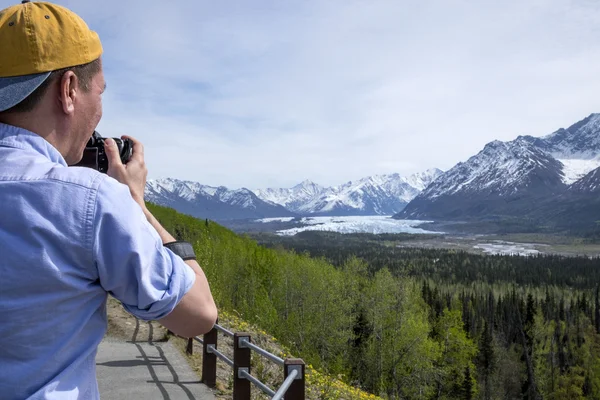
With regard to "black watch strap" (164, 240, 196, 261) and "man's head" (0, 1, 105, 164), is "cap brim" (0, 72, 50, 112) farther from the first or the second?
"black watch strap" (164, 240, 196, 261)

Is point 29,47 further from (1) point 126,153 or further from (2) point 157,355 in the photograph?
(2) point 157,355

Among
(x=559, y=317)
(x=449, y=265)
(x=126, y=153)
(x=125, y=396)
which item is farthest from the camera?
(x=449, y=265)

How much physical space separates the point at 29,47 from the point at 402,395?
154 feet

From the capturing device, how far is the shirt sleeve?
1216 millimetres

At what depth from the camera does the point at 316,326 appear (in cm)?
3794

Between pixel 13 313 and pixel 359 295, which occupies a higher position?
pixel 13 313

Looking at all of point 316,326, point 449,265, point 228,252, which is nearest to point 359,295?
point 316,326

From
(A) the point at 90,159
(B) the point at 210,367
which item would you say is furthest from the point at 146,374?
(A) the point at 90,159

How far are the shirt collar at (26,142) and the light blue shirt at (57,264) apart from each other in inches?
1.0

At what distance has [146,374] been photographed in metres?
9.05

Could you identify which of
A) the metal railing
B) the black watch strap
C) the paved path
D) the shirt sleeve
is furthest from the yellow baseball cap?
the paved path

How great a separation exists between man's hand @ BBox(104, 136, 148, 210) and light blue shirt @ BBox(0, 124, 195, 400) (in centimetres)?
34

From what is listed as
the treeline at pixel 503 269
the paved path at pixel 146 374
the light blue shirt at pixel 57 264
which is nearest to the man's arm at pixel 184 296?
the light blue shirt at pixel 57 264

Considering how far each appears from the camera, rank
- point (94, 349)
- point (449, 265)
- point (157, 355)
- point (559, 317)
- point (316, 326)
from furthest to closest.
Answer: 1. point (449, 265)
2. point (559, 317)
3. point (316, 326)
4. point (157, 355)
5. point (94, 349)
